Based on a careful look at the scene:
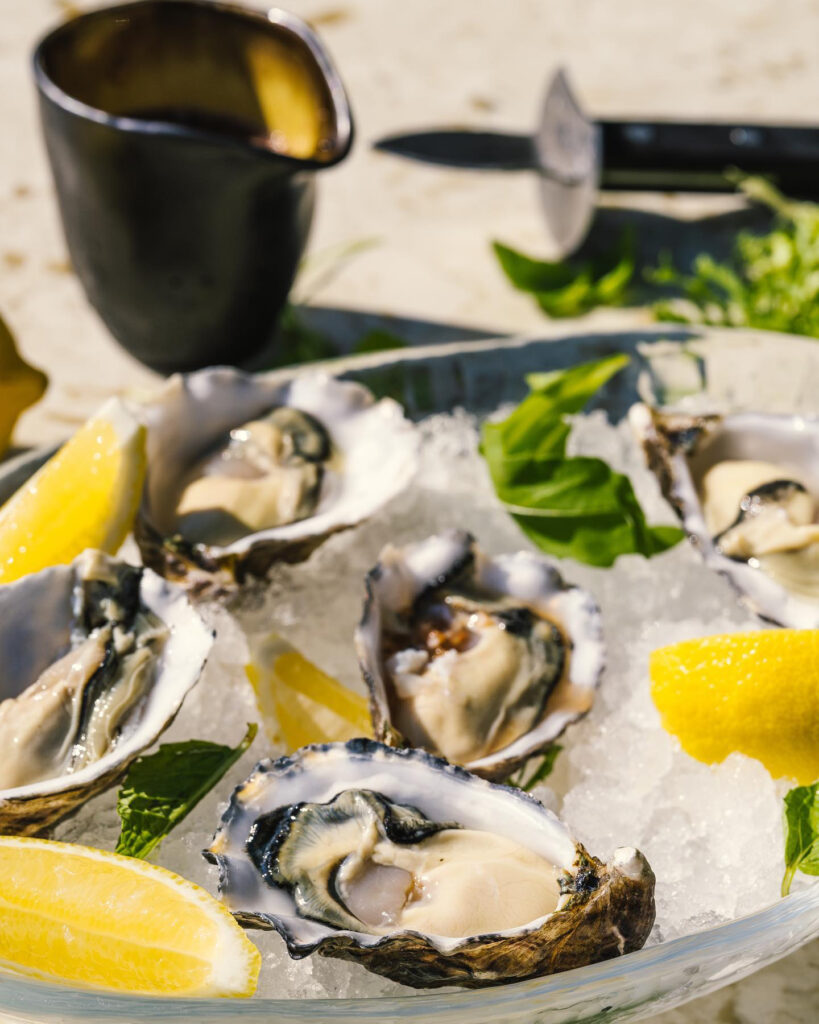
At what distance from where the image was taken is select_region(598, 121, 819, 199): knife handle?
2236 millimetres

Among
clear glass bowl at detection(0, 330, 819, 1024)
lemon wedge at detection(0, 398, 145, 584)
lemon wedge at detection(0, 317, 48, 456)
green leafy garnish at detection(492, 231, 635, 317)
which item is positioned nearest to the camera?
clear glass bowl at detection(0, 330, 819, 1024)

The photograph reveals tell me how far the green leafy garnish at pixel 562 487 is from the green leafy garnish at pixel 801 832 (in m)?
0.36

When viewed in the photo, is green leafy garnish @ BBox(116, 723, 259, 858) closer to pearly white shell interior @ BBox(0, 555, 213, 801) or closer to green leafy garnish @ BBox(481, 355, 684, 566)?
pearly white shell interior @ BBox(0, 555, 213, 801)

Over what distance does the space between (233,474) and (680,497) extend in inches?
19.5

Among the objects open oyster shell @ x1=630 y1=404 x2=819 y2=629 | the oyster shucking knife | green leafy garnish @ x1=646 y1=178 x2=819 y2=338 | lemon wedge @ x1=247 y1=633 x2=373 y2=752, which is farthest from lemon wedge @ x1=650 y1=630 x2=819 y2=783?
the oyster shucking knife

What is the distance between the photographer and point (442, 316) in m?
2.21

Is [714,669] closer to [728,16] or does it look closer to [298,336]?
[298,336]

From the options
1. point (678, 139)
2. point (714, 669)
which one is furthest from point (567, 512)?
point (678, 139)

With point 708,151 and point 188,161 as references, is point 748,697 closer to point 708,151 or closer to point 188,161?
point 188,161

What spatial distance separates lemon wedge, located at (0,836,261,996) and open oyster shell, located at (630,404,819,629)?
0.64 meters

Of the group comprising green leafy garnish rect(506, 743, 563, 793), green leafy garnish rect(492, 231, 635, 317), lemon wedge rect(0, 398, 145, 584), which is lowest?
green leafy garnish rect(492, 231, 635, 317)

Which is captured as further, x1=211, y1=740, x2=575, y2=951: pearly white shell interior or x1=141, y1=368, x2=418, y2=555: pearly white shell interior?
x1=141, y1=368, x2=418, y2=555: pearly white shell interior

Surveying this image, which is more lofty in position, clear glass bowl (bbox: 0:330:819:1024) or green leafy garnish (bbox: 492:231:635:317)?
clear glass bowl (bbox: 0:330:819:1024)

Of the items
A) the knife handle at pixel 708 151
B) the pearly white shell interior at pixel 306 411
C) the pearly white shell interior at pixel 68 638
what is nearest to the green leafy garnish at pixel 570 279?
the knife handle at pixel 708 151
